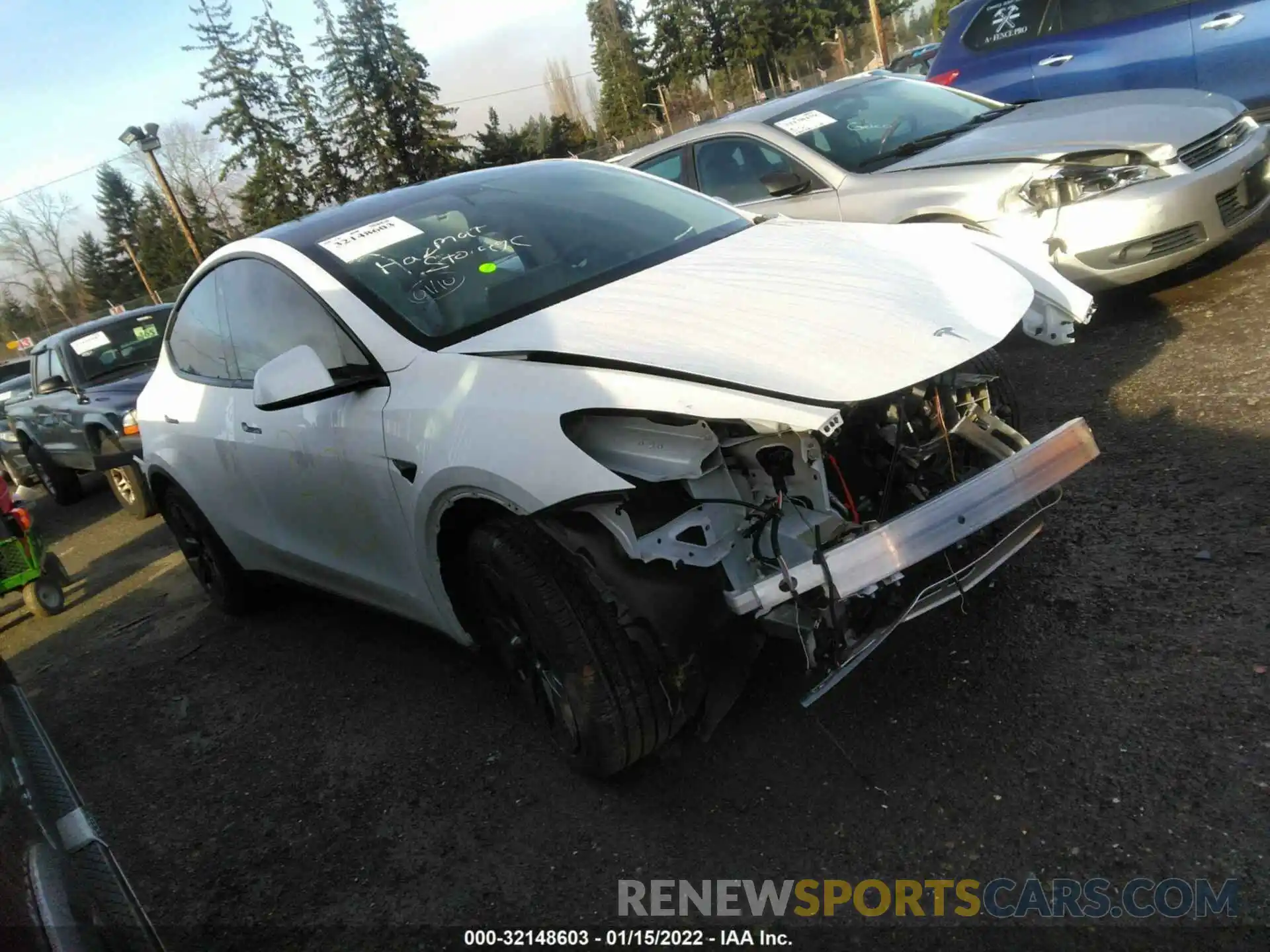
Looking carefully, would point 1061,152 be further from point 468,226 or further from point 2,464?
point 2,464

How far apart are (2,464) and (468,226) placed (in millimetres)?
10809

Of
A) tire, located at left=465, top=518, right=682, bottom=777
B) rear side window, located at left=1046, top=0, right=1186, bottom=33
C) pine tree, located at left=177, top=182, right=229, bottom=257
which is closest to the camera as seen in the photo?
tire, located at left=465, top=518, right=682, bottom=777

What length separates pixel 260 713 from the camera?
386 centimetres

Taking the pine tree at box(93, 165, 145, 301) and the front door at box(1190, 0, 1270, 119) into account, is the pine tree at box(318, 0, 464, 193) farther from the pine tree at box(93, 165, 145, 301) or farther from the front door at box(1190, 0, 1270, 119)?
the front door at box(1190, 0, 1270, 119)

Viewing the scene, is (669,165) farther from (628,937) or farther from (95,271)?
(95,271)

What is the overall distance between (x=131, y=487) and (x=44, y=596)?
7.05 ft

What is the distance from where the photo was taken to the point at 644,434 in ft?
7.84

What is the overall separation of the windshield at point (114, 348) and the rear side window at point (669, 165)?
4.53 meters

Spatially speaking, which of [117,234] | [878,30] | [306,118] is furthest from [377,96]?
[117,234]

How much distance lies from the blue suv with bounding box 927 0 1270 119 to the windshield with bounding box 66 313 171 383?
7.00m

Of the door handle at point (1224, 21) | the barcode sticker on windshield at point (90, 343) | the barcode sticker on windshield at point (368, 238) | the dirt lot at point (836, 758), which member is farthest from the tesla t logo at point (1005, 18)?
the barcode sticker on windshield at point (90, 343)

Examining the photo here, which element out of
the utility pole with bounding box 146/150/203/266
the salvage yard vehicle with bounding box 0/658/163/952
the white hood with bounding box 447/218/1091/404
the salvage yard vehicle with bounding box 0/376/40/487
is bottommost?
the salvage yard vehicle with bounding box 0/376/40/487

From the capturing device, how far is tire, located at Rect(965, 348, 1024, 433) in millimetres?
3295

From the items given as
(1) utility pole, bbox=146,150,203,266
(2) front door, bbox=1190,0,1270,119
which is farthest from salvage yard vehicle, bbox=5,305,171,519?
(1) utility pole, bbox=146,150,203,266
